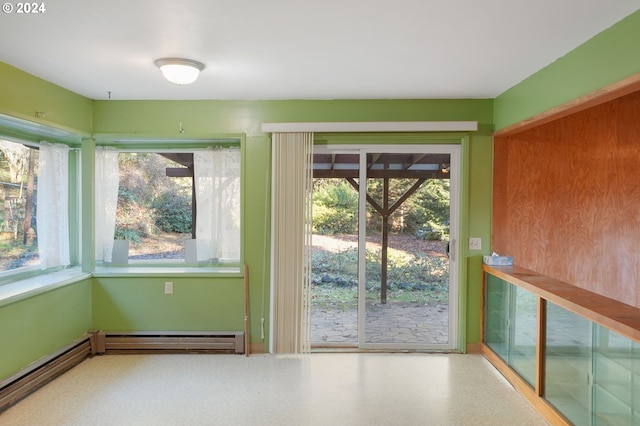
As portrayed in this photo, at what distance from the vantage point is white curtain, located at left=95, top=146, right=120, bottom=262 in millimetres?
4242

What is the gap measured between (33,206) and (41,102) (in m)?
1.04

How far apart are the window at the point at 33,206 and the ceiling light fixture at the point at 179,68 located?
69.7 inches

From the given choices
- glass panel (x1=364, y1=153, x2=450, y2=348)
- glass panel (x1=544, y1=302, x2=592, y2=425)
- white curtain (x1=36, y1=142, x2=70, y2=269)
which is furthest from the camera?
glass panel (x1=364, y1=153, x2=450, y2=348)

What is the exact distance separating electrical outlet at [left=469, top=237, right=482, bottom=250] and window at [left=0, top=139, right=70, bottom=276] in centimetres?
393

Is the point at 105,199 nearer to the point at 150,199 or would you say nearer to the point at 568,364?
the point at 150,199

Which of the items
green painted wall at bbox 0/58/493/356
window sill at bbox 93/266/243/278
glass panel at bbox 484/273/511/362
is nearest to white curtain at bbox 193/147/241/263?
window sill at bbox 93/266/243/278

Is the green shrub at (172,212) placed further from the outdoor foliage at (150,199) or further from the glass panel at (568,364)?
the glass panel at (568,364)

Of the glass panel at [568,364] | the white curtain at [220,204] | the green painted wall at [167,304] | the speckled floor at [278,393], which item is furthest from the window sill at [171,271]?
the glass panel at [568,364]

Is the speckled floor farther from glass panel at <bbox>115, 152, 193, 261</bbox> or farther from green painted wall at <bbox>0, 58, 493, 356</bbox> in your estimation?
glass panel at <bbox>115, 152, 193, 261</bbox>

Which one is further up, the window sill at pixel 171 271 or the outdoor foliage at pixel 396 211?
the outdoor foliage at pixel 396 211

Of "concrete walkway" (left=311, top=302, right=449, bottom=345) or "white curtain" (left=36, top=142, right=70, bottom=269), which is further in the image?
"concrete walkway" (left=311, top=302, right=449, bottom=345)

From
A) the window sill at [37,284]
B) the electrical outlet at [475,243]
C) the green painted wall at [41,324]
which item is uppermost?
the electrical outlet at [475,243]

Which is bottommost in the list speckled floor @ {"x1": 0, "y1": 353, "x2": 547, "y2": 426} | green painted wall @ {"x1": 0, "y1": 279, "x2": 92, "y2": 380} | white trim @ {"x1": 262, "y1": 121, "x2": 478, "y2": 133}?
speckled floor @ {"x1": 0, "y1": 353, "x2": 547, "y2": 426}

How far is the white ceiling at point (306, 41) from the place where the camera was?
2076 millimetres
